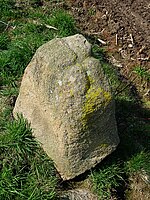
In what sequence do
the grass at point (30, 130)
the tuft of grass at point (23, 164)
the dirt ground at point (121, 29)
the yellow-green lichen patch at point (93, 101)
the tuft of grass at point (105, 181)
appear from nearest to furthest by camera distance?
the yellow-green lichen patch at point (93, 101) < the tuft of grass at point (23, 164) < the grass at point (30, 130) < the tuft of grass at point (105, 181) < the dirt ground at point (121, 29)

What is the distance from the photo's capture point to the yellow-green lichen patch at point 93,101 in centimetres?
436

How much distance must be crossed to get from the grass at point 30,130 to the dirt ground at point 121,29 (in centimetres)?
19

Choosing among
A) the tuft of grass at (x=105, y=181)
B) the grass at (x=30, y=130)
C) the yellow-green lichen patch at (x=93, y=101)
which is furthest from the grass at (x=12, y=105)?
the yellow-green lichen patch at (x=93, y=101)

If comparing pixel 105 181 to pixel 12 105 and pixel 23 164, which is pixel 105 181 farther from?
pixel 12 105

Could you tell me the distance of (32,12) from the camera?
7270mm

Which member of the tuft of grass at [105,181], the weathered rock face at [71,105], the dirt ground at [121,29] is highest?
the weathered rock face at [71,105]

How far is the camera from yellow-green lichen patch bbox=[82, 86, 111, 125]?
14.3 feet

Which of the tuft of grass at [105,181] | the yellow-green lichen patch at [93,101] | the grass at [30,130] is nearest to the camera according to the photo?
the yellow-green lichen patch at [93,101]

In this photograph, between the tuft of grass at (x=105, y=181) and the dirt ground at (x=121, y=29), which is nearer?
the tuft of grass at (x=105, y=181)

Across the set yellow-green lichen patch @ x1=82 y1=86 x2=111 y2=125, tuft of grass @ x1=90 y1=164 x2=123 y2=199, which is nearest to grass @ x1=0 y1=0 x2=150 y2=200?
tuft of grass @ x1=90 y1=164 x2=123 y2=199

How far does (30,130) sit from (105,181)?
931mm

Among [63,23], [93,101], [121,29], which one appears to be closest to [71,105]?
[93,101]

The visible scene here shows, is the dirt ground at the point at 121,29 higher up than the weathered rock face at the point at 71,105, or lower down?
lower down

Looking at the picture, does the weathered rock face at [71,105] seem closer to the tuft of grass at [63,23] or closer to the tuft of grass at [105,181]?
the tuft of grass at [105,181]
